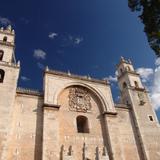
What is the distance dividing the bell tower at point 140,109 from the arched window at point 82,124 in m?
5.72

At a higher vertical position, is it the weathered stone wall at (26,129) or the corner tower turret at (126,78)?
the corner tower turret at (126,78)

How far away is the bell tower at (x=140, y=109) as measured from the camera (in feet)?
66.4

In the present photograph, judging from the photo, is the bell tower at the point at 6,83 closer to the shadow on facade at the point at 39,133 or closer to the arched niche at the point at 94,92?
the shadow on facade at the point at 39,133

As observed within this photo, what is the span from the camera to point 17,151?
15.0 meters

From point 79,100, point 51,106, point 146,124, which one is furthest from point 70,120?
point 146,124

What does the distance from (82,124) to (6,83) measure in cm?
862

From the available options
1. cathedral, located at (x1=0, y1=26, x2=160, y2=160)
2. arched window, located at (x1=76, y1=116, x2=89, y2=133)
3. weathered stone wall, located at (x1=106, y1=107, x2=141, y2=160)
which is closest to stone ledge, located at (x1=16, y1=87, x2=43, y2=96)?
cathedral, located at (x1=0, y1=26, x2=160, y2=160)

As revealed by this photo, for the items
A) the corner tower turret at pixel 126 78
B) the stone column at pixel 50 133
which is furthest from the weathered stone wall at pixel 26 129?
the corner tower turret at pixel 126 78

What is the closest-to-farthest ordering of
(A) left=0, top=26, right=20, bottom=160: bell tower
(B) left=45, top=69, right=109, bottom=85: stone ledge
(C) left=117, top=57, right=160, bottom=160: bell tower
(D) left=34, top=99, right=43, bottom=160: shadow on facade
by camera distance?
1. (A) left=0, top=26, right=20, bottom=160: bell tower
2. (D) left=34, top=99, right=43, bottom=160: shadow on facade
3. (C) left=117, top=57, right=160, bottom=160: bell tower
4. (B) left=45, top=69, right=109, bottom=85: stone ledge

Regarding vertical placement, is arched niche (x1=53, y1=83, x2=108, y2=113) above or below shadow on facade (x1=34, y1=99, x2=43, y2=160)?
above

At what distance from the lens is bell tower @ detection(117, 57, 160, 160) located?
66.4 ft

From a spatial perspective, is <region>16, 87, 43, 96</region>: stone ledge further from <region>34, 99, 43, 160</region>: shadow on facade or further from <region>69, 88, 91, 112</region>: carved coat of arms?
<region>69, 88, 91, 112</region>: carved coat of arms

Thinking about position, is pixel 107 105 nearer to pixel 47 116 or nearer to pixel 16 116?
pixel 47 116

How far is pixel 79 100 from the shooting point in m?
20.8
